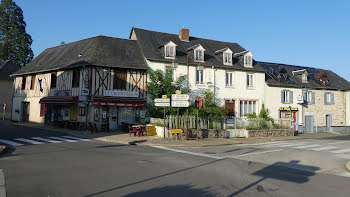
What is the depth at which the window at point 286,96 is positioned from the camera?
27.9 meters

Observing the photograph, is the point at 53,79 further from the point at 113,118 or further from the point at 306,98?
the point at 306,98

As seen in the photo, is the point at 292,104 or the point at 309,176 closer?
the point at 309,176

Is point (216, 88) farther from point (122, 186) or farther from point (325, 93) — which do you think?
point (122, 186)

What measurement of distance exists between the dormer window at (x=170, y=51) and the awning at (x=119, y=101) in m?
4.63

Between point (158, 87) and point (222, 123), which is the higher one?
point (158, 87)

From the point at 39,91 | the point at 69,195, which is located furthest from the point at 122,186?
the point at 39,91

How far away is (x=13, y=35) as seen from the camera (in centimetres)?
3812

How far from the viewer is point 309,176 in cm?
812

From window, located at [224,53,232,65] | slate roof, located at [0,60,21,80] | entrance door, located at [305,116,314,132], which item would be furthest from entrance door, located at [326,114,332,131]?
slate roof, located at [0,60,21,80]

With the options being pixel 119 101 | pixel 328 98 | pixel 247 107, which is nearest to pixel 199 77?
pixel 247 107

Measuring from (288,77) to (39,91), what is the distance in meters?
25.9

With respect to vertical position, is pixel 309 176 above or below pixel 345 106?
below

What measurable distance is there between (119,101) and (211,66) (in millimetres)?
9207

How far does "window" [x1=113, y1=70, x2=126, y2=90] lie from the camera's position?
2144 centimetres
